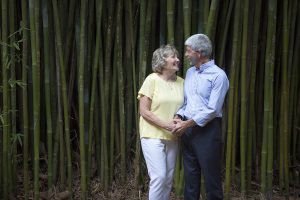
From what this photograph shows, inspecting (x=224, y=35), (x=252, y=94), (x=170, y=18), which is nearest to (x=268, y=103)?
(x=252, y=94)

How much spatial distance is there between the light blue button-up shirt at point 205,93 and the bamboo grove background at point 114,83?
23.3 inches

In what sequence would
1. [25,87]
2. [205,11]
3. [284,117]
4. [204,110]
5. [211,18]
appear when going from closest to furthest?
[204,110], [211,18], [205,11], [25,87], [284,117]

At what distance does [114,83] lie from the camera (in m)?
3.39

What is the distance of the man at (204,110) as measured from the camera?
2498 mm

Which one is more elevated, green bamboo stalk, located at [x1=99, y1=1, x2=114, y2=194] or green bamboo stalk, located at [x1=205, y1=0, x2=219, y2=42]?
green bamboo stalk, located at [x1=205, y1=0, x2=219, y2=42]

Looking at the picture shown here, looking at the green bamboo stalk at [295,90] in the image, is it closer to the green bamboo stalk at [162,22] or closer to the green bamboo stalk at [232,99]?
the green bamboo stalk at [232,99]

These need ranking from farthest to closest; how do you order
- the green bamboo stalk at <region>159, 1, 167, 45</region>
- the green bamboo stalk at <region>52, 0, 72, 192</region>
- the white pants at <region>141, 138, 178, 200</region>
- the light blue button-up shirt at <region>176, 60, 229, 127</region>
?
the green bamboo stalk at <region>159, 1, 167, 45</region>, the green bamboo stalk at <region>52, 0, 72, 192</region>, the white pants at <region>141, 138, 178, 200</region>, the light blue button-up shirt at <region>176, 60, 229, 127</region>

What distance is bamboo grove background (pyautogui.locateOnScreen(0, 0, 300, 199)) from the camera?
3207 millimetres

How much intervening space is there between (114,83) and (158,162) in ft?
3.16

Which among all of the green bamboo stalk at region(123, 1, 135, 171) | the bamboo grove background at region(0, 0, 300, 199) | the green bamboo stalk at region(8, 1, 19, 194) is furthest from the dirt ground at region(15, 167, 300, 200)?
the green bamboo stalk at region(123, 1, 135, 171)

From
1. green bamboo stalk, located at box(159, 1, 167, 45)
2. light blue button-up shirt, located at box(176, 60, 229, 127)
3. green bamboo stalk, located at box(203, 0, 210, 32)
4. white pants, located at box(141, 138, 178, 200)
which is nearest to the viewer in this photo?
light blue button-up shirt, located at box(176, 60, 229, 127)

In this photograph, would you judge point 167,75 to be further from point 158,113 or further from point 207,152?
point 207,152

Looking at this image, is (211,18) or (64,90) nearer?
(211,18)

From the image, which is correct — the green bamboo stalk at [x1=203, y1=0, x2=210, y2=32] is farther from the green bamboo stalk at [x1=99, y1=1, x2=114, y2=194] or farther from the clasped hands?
the clasped hands
